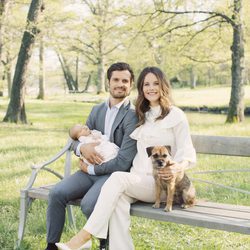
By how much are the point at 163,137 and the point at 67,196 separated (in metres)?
0.93

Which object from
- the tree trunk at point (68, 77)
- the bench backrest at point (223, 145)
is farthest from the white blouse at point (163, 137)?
→ the tree trunk at point (68, 77)

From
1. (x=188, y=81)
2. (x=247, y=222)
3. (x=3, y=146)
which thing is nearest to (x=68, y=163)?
(x=247, y=222)

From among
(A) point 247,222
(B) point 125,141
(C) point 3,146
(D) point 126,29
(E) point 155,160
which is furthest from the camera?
(D) point 126,29

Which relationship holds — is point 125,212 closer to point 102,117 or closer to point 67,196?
point 67,196

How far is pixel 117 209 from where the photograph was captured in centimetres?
366

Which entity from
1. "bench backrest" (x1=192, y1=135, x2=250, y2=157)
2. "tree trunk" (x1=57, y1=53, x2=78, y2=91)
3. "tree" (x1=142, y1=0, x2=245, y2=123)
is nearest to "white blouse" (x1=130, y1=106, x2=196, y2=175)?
"bench backrest" (x1=192, y1=135, x2=250, y2=157)

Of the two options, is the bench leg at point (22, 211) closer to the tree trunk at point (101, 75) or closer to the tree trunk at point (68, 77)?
Answer: the tree trunk at point (101, 75)

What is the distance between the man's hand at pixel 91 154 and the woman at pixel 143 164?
0.31 metres

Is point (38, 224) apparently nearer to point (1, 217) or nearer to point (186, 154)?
point (1, 217)

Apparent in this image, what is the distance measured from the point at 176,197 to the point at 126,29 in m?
11.7

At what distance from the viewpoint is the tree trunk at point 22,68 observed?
44.1ft

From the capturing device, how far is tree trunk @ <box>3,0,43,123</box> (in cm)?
1344

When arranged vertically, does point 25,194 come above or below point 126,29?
below

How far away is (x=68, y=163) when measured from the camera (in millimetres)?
4777
